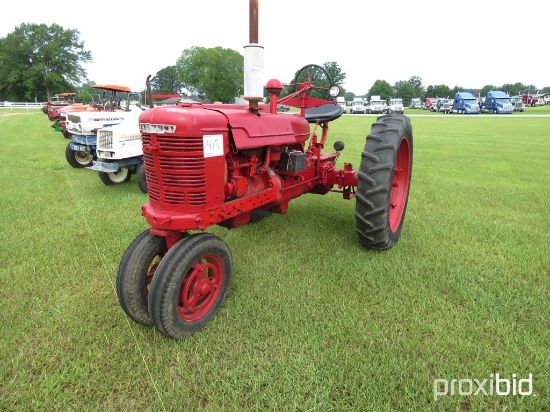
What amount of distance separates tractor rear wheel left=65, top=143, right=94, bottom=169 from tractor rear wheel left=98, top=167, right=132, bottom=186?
6.18 feet

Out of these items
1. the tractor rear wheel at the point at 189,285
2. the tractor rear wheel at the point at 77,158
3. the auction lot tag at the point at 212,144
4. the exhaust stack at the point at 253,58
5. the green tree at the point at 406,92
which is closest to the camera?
the tractor rear wheel at the point at 189,285

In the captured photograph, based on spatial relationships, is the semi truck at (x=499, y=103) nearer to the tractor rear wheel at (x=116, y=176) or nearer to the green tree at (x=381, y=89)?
the tractor rear wheel at (x=116, y=176)

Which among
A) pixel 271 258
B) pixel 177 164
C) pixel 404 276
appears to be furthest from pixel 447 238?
pixel 177 164

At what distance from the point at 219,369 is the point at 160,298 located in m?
0.50

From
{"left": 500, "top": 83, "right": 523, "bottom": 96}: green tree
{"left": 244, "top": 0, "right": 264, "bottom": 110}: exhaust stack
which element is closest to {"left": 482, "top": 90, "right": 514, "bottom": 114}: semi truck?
{"left": 244, "top": 0, "right": 264, "bottom": 110}: exhaust stack

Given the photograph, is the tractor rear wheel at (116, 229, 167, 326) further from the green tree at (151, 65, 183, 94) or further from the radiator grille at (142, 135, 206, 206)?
the green tree at (151, 65, 183, 94)

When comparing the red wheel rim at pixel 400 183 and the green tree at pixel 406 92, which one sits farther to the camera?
the green tree at pixel 406 92

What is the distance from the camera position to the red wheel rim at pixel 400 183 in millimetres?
3730

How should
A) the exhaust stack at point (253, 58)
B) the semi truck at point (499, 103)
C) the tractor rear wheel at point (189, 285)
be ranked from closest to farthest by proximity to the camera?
the tractor rear wheel at point (189, 285)
the exhaust stack at point (253, 58)
the semi truck at point (499, 103)

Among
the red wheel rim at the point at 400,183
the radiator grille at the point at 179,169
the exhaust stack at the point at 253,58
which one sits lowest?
the red wheel rim at the point at 400,183

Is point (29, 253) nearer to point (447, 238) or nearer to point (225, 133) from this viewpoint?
point (225, 133)

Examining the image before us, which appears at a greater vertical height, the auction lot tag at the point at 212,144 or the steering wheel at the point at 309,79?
the steering wheel at the point at 309,79

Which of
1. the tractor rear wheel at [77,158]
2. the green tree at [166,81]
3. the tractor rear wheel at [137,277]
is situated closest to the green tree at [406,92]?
the green tree at [166,81]

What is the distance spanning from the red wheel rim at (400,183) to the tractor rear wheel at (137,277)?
7.92ft
